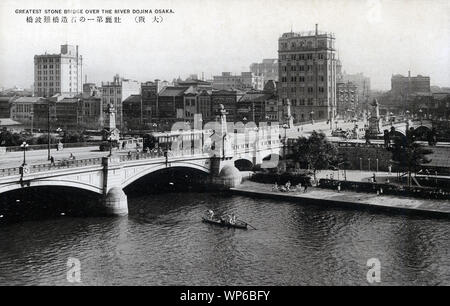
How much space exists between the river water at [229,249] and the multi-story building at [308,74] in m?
76.5

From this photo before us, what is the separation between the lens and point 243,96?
129 m

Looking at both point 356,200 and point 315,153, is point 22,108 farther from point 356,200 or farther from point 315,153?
point 356,200

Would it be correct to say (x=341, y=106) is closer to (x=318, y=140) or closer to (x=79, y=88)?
(x=79, y=88)

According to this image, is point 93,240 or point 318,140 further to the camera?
point 318,140

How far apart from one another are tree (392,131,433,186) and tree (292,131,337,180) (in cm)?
773

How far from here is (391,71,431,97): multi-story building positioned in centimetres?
16600

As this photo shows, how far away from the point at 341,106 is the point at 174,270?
134497 millimetres

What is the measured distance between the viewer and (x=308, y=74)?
5074 inches

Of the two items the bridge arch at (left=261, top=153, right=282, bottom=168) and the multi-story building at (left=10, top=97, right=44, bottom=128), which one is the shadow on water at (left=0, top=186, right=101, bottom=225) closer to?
the bridge arch at (left=261, top=153, right=282, bottom=168)

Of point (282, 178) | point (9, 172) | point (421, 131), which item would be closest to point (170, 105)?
point (282, 178)

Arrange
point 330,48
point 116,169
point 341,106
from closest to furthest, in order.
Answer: point 116,169, point 330,48, point 341,106

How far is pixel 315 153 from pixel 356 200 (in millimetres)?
13002

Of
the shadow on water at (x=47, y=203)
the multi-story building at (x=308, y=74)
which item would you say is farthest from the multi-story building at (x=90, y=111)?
the shadow on water at (x=47, y=203)
